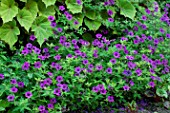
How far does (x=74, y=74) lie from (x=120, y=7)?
155 cm

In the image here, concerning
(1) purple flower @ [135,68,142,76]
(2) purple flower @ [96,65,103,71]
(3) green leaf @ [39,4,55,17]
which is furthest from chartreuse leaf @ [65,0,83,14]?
(1) purple flower @ [135,68,142,76]

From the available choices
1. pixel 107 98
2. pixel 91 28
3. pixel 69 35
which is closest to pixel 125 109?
pixel 107 98

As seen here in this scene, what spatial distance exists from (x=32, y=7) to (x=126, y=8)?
120 cm

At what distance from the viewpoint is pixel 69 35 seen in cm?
355

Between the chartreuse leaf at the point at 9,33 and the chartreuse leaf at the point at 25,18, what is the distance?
0.26 ft

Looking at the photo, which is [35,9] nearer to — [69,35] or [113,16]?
[69,35]

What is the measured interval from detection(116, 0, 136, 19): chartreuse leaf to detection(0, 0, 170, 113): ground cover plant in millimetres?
12

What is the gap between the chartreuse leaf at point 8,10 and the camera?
359 cm

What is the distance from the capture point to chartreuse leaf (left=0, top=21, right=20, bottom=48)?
3621 millimetres

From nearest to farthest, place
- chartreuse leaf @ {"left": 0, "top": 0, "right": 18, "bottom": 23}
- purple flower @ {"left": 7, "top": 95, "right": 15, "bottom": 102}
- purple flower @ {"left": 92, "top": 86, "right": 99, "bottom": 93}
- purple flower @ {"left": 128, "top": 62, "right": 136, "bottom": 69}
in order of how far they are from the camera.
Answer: purple flower @ {"left": 7, "top": 95, "right": 15, "bottom": 102} < purple flower @ {"left": 92, "top": 86, "right": 99, "bottom": 93} < purple flower @ {"left": 128, "top": 62, "right": 136, "bottom": 69} < chartreuse leaf @ {"left": 0, "top": 0, "right": 18, "bottom": 23}

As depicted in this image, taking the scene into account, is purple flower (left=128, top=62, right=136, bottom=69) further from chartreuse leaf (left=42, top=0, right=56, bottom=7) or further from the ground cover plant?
chartreuse leaf (left=42, top=0, right=56, bottom=7)

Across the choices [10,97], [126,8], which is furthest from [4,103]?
[126,8]

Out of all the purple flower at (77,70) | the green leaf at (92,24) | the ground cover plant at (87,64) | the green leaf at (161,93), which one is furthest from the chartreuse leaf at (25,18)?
the green leaf at (161,93)

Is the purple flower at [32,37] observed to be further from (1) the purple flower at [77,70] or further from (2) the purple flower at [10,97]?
(2) the purple flower at [10,97]
